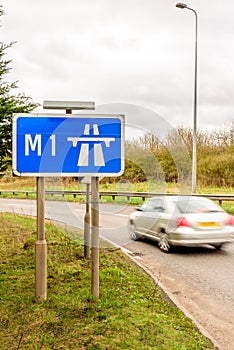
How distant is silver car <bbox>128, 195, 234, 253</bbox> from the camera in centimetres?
1048

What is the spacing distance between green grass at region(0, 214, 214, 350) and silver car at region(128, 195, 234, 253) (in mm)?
2569

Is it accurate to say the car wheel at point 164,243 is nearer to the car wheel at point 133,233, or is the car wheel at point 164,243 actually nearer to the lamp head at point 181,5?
the car wheel at point 133,233

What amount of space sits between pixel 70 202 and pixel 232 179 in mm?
9438

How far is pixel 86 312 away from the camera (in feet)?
17.7

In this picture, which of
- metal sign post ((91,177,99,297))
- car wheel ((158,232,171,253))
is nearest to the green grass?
metal sign post ((91,177,99,297))

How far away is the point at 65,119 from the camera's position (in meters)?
5.75

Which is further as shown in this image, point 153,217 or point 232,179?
point 232,179

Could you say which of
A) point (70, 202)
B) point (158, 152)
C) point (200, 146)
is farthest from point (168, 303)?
point (200, 146)

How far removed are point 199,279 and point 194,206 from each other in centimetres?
310

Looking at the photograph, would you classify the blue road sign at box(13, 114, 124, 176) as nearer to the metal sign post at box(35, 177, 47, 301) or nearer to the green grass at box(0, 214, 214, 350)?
the metal sign post at box(35, 177, 47, 301)

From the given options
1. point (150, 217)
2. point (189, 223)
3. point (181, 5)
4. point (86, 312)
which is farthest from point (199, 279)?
point (181, 5)

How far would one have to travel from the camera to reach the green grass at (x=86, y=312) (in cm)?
458

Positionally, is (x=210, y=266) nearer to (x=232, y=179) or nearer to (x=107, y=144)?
(x=107, y=144)

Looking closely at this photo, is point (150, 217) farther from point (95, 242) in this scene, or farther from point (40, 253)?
point (40, 253)
